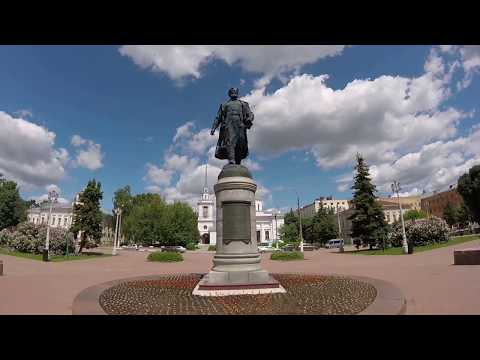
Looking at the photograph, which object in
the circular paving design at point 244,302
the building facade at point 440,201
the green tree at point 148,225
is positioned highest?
the building facade at point 440,201

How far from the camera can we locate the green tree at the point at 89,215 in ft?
113

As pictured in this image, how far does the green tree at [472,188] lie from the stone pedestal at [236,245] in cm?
4793

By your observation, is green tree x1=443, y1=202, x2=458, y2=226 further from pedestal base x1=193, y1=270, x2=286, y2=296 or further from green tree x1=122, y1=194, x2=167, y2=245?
pedestal base x1=193, y1=270, x2=286, y2=296

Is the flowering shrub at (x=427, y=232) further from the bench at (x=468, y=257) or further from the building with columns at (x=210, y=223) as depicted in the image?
the building with columns at (x=210, y=223)

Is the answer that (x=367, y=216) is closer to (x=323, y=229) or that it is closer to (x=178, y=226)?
(x=323, y=229)

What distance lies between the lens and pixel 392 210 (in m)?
95.7

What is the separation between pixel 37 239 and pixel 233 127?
29910mm

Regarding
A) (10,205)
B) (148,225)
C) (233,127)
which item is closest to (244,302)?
(233,127)

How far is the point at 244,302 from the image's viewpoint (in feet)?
22.5

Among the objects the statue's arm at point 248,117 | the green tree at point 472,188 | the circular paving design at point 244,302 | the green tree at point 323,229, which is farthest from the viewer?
the green tree at point 323,229

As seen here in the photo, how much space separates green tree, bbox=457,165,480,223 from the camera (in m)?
44.2

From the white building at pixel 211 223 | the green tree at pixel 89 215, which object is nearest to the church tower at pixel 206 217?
the white building at pixel 211 223

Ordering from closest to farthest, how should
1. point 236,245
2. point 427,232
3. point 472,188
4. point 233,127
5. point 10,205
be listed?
A: point 236,245 < point 233,127 < point 427,232 < point 472,188 < point 10,205
